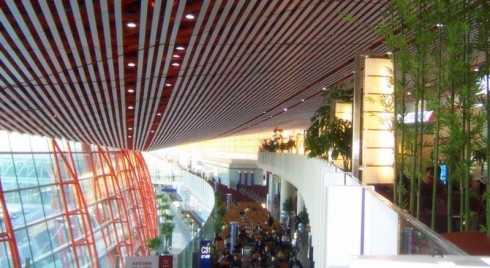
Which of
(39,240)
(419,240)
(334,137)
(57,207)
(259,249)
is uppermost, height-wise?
Result: (334,137)

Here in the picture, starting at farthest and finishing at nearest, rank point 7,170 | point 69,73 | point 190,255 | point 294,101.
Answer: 1. point 294,101
2. point 190,255
3. point 7,170
4. point 69,73

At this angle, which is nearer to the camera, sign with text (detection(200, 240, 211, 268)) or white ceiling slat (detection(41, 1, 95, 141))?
white ceiling slat (detection(41, 1, 95, 141))

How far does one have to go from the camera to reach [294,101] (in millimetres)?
19781

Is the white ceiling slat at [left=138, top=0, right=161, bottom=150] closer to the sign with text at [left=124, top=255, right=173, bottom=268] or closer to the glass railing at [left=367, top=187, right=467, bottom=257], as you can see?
the sign with text at [left=124, top=255, right=173, bottom=268]

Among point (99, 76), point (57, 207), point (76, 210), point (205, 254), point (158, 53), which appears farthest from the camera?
point (76, 210)

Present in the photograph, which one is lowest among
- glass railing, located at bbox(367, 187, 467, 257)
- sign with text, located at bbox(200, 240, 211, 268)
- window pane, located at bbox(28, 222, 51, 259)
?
sign with text, located at bbox(200, 240, 211, 268)

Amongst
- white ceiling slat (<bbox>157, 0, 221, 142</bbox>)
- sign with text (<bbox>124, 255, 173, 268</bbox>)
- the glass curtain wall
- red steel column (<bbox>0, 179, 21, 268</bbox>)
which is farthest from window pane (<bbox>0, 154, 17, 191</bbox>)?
white ceiling slat (<bbox>157, 0, 221, 142</bbox>)

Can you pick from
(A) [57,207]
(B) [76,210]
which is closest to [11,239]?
(A) [57,207]

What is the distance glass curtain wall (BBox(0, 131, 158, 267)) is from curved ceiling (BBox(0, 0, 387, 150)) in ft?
8.22

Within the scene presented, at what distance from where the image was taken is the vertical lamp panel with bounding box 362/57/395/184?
8211 mm

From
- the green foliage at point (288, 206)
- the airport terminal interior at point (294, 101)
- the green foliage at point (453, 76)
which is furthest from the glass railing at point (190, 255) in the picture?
the green foliage at point (288, 206)

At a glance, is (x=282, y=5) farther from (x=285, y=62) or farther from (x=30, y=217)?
(x=30, y=217)

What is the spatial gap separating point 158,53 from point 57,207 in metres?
13.8

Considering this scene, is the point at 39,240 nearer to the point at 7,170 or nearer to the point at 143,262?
the point at 7,170
